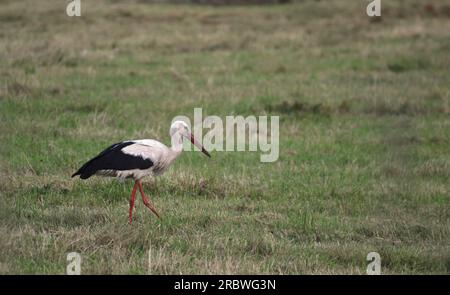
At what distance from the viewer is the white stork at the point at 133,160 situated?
706cm

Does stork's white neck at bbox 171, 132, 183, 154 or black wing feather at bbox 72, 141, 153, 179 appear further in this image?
stork's white neck at bbox 171, 132, 183, 154

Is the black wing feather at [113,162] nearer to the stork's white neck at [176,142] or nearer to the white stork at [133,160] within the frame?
the white stork at [133,160]

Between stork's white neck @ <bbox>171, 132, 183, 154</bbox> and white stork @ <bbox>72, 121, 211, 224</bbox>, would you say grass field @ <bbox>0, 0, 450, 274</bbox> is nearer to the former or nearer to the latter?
white stork @ <bbox>72, 121, 211, 224</bbox>

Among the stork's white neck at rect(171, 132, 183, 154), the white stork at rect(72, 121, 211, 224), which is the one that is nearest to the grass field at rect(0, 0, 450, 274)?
the white stork at rect(72, 121, 211, 224)

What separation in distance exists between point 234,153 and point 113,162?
3323mm

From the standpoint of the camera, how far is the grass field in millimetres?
6426

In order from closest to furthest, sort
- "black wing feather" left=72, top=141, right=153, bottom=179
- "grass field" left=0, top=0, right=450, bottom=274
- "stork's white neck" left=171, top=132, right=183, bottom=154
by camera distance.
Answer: "grass field" left=0, top=0, right=450, bottom=274 < "black wing feather" left=72, top=141, right=153, bottom=179 < "stork's white neck" left=171, top=132, right=183, bottom=154

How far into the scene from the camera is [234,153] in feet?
33.6

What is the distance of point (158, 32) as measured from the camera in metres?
22.0

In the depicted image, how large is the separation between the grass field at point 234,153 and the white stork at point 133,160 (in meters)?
0.41

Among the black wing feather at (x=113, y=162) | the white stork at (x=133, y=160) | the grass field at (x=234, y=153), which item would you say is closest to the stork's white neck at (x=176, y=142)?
the white stork at (x=133, y=160)
